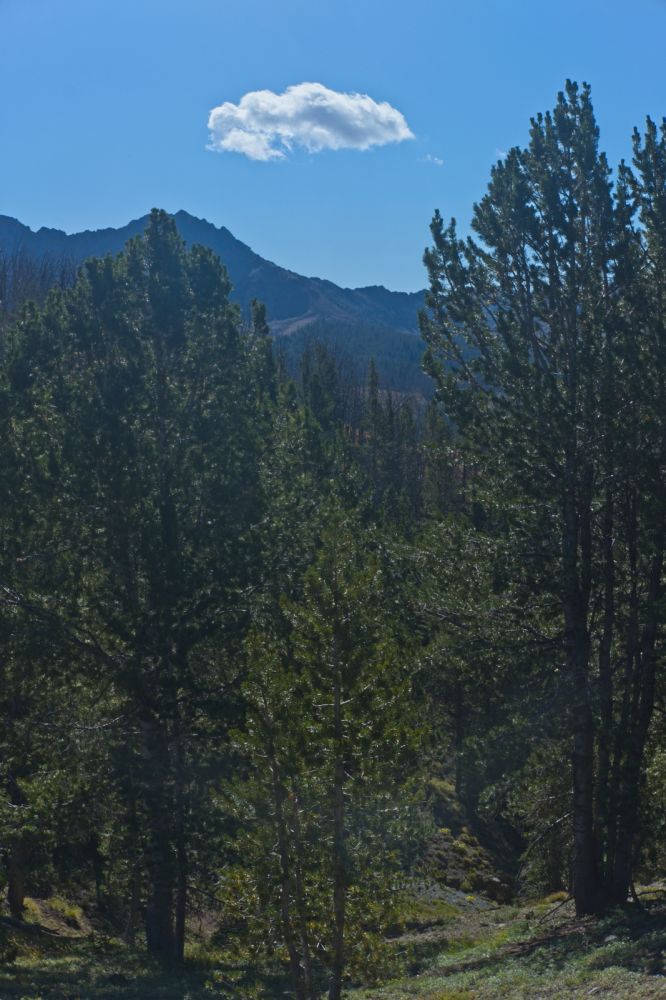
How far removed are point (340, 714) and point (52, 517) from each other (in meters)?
8.06

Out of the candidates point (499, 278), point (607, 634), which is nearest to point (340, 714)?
point (607, 634)

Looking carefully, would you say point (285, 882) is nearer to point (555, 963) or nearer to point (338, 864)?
point (338, 864)

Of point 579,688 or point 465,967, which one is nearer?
point 465,967

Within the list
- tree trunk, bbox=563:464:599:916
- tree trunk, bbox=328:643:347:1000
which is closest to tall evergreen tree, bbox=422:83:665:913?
tree trunk, bbox=563:464:599:916

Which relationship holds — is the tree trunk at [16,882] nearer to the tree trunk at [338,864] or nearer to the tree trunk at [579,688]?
the tree trunk at [338,864]

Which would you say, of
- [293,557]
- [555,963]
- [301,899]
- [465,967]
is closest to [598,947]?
[555,963]

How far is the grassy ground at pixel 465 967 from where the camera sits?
1295 centimetres

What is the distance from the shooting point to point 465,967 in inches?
670

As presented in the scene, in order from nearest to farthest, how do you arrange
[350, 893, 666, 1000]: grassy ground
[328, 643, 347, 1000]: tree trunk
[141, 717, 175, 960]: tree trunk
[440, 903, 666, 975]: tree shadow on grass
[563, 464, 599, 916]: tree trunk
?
[328, 643, 347, 1000]: tree trunk, [350, 893, 666, 1000]: grassy ground, [440, 903, 666, 975]: tree shadow on grass, [141, 717, 175, 960]: tree trunk, [563, 464, 599, 916]: tree trunk

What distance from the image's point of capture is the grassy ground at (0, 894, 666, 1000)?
510 inches

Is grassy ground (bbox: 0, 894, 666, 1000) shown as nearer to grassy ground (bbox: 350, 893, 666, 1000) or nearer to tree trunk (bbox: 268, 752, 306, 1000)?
grassy ground (bbox: 350, 893, 666, 1000)

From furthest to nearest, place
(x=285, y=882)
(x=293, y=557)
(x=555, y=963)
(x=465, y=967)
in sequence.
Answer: (x=293, y=557)
(x=465, y=967)
(x=555, y=963)
(x=285, y=882)

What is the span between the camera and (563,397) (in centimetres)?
1819

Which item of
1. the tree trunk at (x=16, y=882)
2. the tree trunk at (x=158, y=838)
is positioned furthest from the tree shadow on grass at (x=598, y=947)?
the tree trunk at (x=16, y=882)
